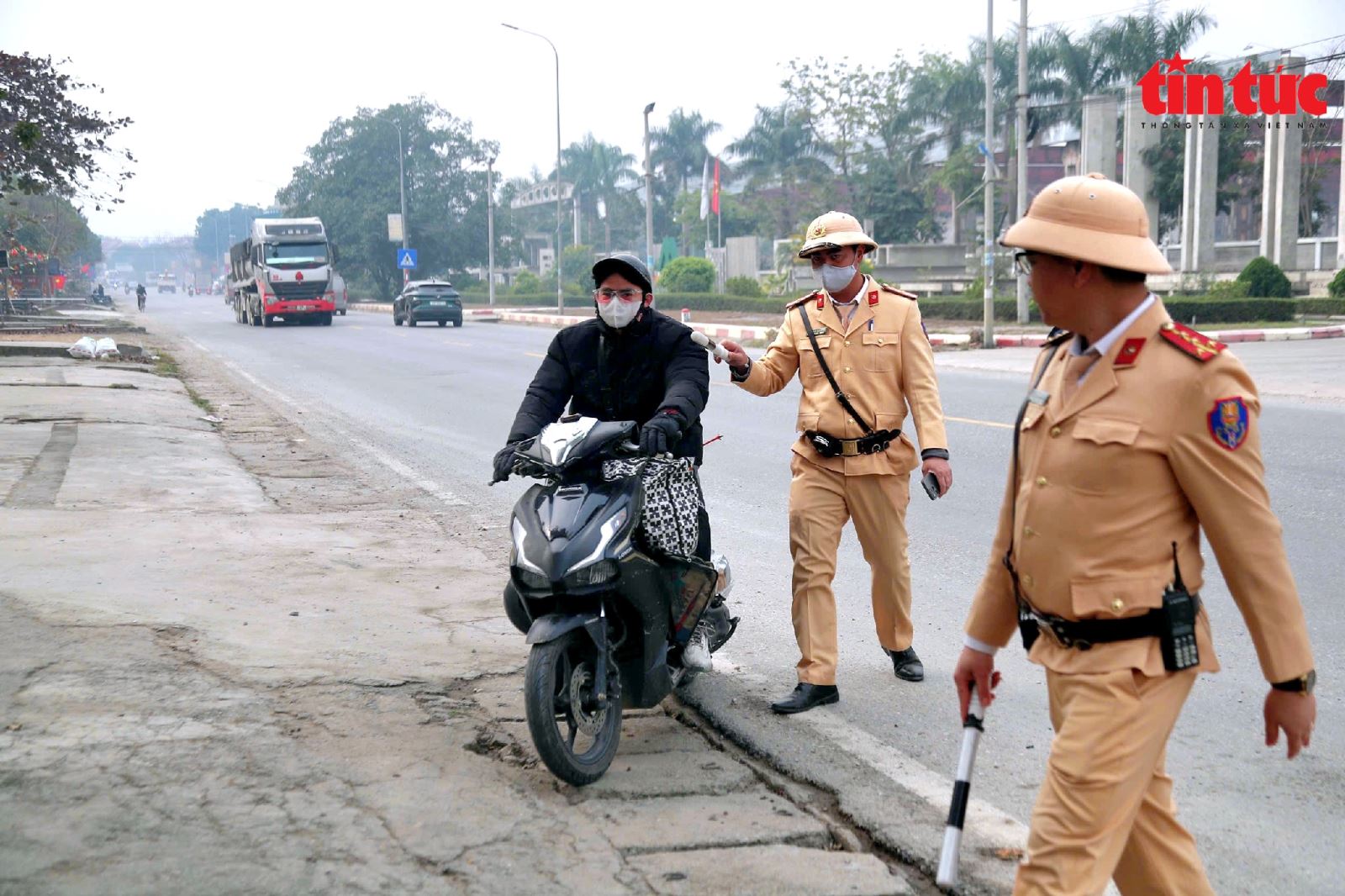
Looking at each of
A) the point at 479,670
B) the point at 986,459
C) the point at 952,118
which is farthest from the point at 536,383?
the point at 952,118

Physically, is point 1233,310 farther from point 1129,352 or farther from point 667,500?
point 1129,352

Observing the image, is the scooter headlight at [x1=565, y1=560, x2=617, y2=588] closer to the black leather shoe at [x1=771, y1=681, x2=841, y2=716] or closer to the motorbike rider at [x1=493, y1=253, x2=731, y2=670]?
the motorbike rider at [x1=493, y1=253, x2=731, y2=670]

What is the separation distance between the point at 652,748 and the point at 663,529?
711 mm

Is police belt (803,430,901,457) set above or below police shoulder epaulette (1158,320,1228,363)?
below

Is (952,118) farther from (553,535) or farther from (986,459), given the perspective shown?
(553,535)

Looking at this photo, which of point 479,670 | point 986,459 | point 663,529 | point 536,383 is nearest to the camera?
point 663,529

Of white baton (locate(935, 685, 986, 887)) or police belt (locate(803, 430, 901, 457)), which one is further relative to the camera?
police belt (locate(803, 430, 901, 457))

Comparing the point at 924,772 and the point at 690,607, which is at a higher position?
the point at 690,607

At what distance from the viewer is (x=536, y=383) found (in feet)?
15.1

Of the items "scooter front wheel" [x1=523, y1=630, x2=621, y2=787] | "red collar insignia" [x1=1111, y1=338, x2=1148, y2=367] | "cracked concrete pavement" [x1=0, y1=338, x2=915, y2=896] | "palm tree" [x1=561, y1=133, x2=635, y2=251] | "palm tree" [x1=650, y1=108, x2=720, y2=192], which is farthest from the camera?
"palm tree" [x1=561, y1=133, x2=635, y2=251]

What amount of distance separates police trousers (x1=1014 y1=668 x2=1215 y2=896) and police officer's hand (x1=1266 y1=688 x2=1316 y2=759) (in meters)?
0.15

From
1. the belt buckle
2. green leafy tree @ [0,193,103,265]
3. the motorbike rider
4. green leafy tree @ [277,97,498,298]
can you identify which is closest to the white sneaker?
the motorbike rider

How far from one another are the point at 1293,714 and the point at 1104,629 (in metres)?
0.34

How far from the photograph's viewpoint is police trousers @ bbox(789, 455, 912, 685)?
477 centimetres
